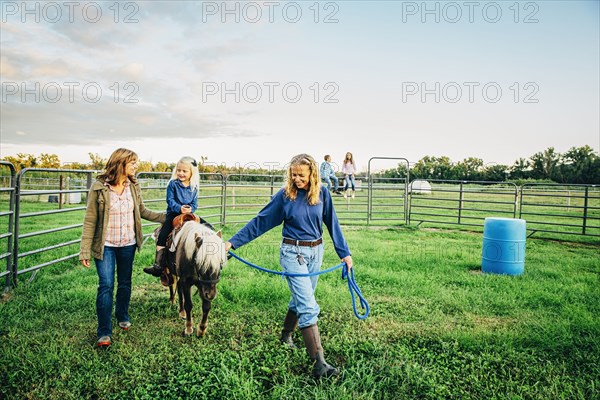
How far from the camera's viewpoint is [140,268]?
6199mm

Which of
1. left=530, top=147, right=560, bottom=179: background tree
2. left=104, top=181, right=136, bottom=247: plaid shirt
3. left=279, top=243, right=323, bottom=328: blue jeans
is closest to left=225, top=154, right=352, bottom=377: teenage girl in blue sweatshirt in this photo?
left=279, top=243, right=323, bottom=328: blue jeans

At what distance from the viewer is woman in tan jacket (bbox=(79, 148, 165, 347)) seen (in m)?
3.52

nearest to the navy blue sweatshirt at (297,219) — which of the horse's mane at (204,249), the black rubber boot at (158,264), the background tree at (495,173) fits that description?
the horse's mane at (204,249)

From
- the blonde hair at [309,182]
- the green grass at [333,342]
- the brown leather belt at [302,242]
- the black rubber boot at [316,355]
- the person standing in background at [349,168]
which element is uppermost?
the person standing in background at [349,168]

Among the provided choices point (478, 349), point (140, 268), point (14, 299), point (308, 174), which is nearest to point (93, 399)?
point (308, 174)

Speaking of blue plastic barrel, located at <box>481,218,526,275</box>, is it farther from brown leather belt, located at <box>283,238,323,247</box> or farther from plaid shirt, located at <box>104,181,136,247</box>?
plaid shirt, located at <box>104,181,136,247</box>

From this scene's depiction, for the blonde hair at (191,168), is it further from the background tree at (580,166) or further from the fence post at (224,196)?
the background tree at (580,166)

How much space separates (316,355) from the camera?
3012 mm

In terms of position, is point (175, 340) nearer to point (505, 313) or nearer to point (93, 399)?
point (93, 399)

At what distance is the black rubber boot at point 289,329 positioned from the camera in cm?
354

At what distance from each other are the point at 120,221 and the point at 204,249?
89 cm

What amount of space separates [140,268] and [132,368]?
10.8 feet

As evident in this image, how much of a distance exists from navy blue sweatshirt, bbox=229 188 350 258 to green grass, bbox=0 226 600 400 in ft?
3.27

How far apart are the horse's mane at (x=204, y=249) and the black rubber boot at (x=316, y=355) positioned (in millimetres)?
1046
